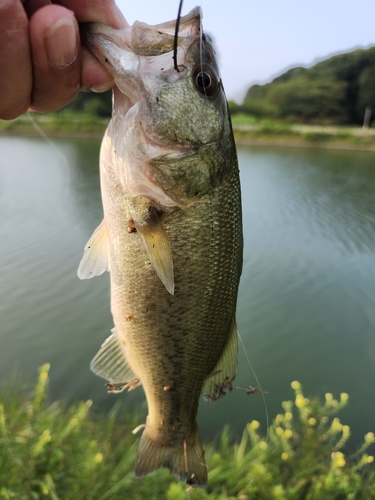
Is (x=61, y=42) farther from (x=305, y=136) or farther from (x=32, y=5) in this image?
(x=305, y=136)

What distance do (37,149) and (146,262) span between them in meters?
19.5

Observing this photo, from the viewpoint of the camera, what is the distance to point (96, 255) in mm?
1451

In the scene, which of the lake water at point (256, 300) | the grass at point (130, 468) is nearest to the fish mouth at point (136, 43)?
the lake water at point (256, 300)

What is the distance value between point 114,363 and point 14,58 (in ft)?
3.92

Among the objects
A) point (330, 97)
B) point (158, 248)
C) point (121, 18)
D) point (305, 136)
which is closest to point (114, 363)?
point (158, 248)

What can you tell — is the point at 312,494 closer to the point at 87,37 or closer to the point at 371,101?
the point at 87,37

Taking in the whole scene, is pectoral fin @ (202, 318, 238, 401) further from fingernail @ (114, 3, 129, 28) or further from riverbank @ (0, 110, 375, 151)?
riverbank @ (0, 110, 375, 151)

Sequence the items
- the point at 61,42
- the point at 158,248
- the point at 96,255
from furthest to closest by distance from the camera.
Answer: the point at 96,255 < the point at 158,248 < the point at 61,42

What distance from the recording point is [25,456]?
219 cm

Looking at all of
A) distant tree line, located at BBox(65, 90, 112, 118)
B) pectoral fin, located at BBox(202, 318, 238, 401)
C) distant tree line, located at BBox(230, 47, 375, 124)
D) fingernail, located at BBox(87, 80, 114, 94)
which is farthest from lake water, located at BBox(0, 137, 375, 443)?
distant tree line, located at BBox(230, 47, 375, 124)

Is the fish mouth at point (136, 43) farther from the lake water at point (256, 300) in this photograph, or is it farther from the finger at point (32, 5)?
the lake water at point (256, 300)

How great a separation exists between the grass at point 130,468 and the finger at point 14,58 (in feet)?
6.28

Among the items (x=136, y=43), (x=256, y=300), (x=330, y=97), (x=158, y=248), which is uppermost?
(x=330, y=97)

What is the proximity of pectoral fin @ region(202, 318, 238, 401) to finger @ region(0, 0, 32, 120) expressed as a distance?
1.13 metres
